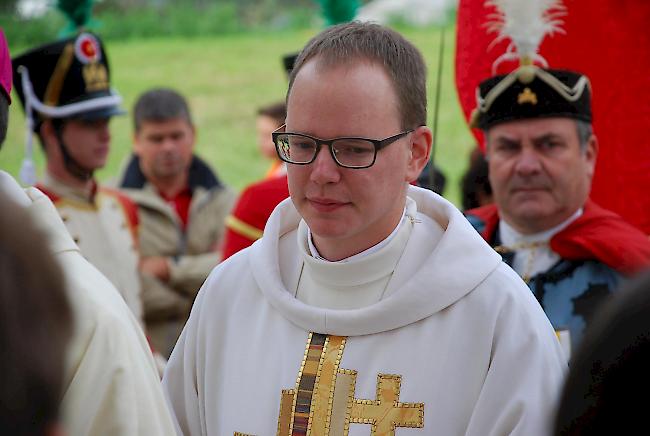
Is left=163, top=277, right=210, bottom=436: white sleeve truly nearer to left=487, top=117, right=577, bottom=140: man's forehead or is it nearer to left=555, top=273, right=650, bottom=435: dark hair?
left=487, top=117, right=577, bottom=140: man's forehead

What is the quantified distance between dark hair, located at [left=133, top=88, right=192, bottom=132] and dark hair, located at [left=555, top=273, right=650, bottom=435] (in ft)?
18.8

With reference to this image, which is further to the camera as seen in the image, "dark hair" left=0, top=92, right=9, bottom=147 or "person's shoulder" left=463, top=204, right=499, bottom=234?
"person's shoulder" left=463, top=204, right=499, bottom=234

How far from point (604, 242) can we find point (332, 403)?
5.37 ft

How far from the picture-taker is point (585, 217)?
4234 millimetres

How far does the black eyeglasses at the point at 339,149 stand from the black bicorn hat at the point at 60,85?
281 centimetres

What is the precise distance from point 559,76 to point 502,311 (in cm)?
182

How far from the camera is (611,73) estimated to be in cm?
487

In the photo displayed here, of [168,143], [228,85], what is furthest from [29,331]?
[228,85]

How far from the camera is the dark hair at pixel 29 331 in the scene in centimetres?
143

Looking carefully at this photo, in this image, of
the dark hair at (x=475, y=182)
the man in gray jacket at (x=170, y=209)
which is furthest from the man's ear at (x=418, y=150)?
the man in gray jacket at (x=170, y=209)

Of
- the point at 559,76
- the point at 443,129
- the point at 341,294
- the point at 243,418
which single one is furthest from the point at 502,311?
the point at 443,129

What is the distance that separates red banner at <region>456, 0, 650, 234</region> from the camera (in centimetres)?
480

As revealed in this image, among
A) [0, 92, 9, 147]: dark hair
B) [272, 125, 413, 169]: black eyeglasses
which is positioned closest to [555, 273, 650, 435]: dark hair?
[272, 125, 413, 169]: black eyeglasses

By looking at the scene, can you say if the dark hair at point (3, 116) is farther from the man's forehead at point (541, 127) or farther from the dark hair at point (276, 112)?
the dark hair at point (276, 112)
